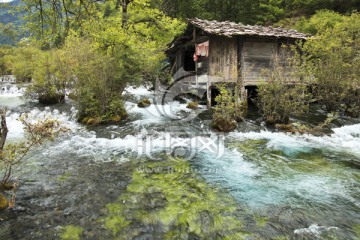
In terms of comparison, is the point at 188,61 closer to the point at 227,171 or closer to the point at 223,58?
the point at 223,58

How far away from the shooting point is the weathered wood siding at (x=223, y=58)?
47.8 feet

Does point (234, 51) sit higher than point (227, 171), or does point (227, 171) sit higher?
point (234, 51)

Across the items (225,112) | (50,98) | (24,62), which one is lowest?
(225,112)

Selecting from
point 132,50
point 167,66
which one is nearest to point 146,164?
point 132,50

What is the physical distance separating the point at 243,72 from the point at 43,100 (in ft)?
41.9

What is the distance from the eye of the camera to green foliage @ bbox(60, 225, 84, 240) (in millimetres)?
4191

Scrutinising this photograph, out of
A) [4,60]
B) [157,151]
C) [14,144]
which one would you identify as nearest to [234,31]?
[157,151]

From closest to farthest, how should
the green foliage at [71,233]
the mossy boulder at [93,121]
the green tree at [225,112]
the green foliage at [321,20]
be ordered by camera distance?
the green foliage at [71,233] < the green tree at [225,112] < the mossy boulder at [93,121] < the green foliage at [321,20]

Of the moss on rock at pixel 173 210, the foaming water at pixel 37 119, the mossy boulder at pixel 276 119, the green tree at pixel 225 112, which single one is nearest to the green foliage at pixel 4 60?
the foaming water at pixel 37 119

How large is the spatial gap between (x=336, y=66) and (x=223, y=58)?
5.79m

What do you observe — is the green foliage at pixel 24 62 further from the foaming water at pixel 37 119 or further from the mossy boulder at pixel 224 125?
the mossy boulder at pixel 224 125

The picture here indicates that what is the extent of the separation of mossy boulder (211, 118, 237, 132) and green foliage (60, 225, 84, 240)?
7.77 metres

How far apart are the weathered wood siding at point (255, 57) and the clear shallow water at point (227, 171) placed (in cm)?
469

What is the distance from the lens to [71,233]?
14.1ft
